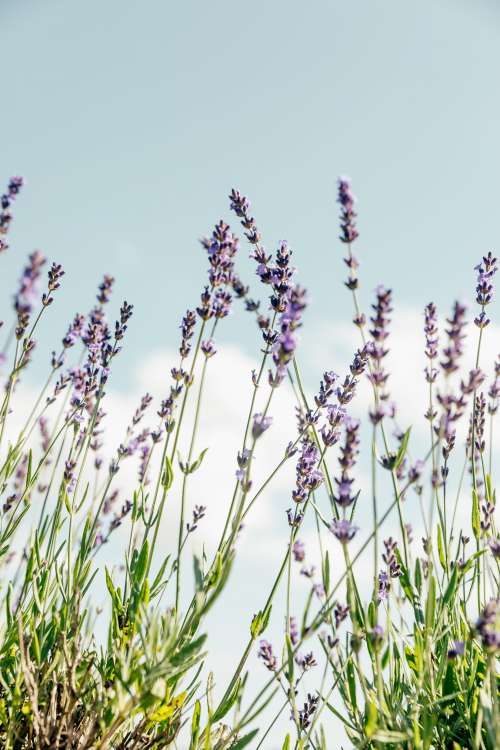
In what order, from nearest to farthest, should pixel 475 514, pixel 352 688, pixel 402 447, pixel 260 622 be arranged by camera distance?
pixel 402 447 → pixel 352 688 → pixel 260 622 → pixel 475 514

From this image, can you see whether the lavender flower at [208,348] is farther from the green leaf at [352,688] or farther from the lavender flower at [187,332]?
the green leaf at [352,688]

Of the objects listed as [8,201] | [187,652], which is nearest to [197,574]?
[187,652]

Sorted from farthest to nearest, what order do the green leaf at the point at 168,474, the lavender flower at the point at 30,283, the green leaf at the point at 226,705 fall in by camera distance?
the green leaf at the point at 168,474
the green leaf at the point at 226,705
the lavender flower at the point at 30,283

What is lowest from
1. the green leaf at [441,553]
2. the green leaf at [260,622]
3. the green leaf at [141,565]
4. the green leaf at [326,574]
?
the green leaf at [260,622]

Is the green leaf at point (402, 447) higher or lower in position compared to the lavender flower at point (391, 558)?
higher

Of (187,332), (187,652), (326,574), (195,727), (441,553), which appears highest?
(187,332)

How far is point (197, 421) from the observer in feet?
7.78

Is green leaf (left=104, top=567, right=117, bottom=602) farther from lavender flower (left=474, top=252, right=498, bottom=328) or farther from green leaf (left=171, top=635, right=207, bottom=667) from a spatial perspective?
lavender flower (left=474, top=252, right=498, bottom=328)

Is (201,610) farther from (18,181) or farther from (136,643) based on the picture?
(18,181)

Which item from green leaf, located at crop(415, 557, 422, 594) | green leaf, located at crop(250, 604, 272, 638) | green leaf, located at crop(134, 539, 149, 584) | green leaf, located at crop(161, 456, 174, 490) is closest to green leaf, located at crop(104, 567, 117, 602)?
green leaf, located at crop(134, 539, 149, 584)

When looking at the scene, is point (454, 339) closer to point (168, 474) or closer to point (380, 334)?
point (380, 334)

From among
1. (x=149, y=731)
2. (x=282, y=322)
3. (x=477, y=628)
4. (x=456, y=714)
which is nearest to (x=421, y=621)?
(x=456, y=714)

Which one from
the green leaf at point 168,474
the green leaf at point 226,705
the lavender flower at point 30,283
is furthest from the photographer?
the green leaf at point 168,474

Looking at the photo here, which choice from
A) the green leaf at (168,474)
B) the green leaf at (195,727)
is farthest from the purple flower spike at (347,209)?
the green leaf at (195,727)
